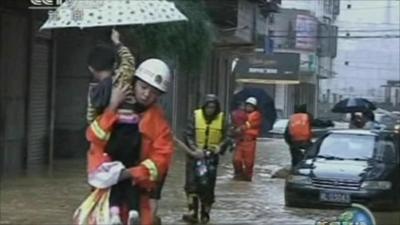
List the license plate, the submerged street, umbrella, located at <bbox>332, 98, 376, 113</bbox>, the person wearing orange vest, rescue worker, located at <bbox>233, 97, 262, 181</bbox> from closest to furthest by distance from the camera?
1. the submerged street
2. the license plate
3. the person wearing orange vest
4. rescue worker, located at <bbox>233, 97, 262, 181</bbox>
5. umbrella, located at <bbox>332, 98, 376, 113</bbox>

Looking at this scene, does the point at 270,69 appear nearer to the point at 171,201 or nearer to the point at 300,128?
the point at 300,128

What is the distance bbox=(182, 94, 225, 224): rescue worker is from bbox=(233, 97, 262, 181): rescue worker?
741 centimetres

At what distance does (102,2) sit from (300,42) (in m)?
69.0

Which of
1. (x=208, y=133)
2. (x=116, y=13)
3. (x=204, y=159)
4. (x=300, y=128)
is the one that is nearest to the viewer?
(x=116, y=13)

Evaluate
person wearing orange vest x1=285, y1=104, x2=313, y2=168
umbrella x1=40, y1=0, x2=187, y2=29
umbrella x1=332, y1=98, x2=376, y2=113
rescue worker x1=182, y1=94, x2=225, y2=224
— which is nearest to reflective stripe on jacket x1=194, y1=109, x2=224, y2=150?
rescue worker x1=182, y1=94, x2=225, y2=224

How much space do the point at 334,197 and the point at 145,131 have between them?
9668 mm

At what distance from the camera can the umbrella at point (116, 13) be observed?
6566 mm

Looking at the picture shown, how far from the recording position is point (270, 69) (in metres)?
59.7

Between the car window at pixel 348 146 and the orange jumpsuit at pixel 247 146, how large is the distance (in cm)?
406

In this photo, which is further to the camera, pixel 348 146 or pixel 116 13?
pixel 348 146

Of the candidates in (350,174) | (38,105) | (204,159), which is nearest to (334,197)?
(350,174)

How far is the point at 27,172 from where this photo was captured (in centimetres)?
2103

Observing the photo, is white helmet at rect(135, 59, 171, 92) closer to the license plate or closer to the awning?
the license plate

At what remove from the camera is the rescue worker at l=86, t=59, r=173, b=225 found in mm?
6293
